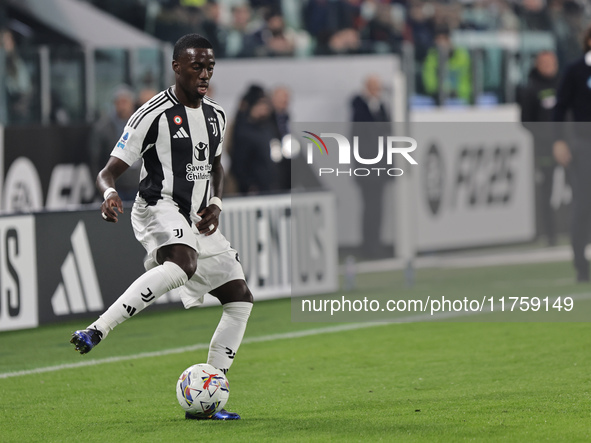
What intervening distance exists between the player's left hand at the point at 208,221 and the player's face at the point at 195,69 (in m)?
0.59

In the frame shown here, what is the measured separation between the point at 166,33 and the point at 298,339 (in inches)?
329

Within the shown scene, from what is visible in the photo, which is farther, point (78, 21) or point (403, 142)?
point (78, 21)

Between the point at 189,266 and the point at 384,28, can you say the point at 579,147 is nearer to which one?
the point at 189,266

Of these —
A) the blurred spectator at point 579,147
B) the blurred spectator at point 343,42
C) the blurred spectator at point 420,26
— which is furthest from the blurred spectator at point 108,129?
the blurred spectator at point 420,26

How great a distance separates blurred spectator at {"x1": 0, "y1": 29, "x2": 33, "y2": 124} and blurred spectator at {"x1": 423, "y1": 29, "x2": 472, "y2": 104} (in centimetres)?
501

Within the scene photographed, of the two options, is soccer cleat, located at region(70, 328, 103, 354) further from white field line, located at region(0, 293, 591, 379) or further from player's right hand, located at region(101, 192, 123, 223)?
white field line, located at region(0, 293, 591, 379)

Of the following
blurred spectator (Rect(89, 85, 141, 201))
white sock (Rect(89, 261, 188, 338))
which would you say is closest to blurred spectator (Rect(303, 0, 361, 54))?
blurred spectator (Rect(89, 85, 141, 201))

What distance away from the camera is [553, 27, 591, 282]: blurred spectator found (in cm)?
1080

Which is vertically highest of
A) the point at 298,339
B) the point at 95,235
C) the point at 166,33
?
the point at 166,33

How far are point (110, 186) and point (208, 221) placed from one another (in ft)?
1.84

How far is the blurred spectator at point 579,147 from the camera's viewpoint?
10805 mm

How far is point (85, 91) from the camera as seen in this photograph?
1357cm

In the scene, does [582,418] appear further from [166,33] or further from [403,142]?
[166,33]

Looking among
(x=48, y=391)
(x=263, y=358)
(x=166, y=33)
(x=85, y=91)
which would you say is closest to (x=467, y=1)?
(x=166, y=33)
